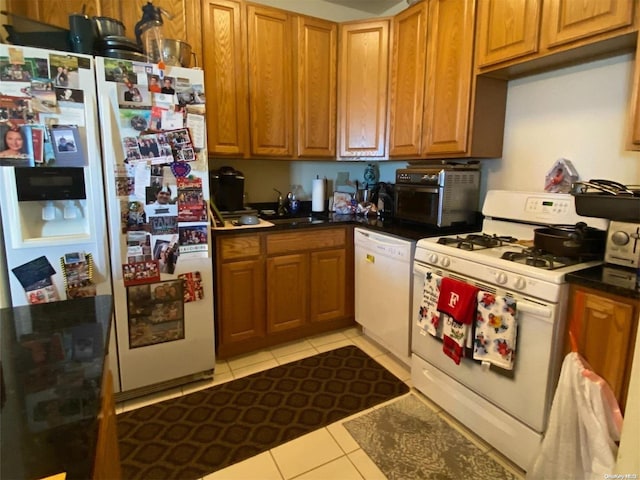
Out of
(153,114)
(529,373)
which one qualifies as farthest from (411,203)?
(153,114)

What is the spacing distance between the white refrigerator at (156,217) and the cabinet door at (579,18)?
1795 millimetres

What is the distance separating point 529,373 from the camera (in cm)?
152

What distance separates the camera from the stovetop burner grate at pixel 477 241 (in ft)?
6.29

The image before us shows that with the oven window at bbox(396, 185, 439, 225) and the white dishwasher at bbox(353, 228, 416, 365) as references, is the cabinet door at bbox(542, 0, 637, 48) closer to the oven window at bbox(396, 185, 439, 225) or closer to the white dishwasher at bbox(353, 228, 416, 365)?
the oven window at bbox(396, 185, 439, 225)

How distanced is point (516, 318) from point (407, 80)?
1855mm

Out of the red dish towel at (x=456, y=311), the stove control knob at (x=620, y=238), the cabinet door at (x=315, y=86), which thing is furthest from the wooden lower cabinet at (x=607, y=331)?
the cabinet door at (x=315, y=86)

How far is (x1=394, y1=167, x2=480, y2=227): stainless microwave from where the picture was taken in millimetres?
2348

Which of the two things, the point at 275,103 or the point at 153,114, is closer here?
the point at 153,114

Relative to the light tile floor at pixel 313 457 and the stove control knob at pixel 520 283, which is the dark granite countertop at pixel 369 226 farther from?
the light tile floor at pixel 313 457

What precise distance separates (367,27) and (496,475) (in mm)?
2925

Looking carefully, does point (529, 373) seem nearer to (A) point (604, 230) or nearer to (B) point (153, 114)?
(A) point (604, 230)

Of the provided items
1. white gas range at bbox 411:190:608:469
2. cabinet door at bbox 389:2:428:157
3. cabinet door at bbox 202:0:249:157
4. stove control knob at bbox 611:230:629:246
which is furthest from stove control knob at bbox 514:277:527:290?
cabinet door at bbox 202:0:249:157

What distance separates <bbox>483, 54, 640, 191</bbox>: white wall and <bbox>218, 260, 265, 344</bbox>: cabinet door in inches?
69.1

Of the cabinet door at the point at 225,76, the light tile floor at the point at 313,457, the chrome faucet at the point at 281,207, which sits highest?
the cabinet door at the point at 225,76
